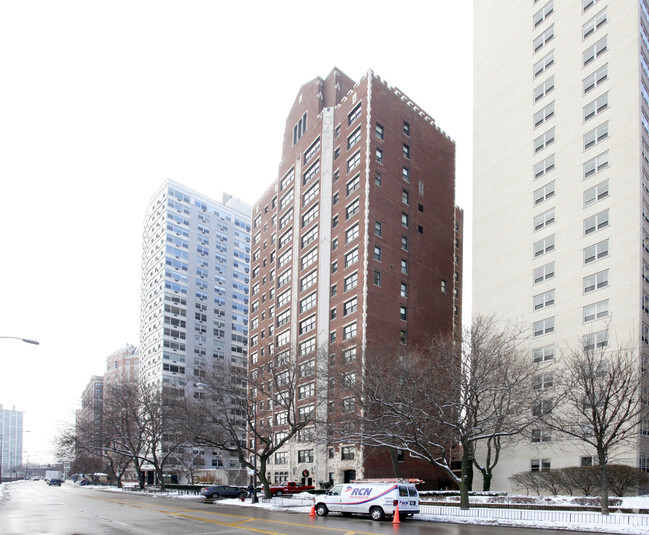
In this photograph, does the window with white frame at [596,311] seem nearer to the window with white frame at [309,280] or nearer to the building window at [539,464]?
the building window at [539,464]

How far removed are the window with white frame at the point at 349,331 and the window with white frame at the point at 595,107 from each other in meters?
29.5

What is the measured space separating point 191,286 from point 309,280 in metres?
58.7

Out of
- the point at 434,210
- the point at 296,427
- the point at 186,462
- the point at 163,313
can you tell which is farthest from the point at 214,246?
the point at 296,427

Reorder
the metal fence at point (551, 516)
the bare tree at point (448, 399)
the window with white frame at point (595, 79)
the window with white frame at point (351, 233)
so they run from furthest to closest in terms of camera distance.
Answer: the window with white frame at point (351, 233)
the window with white frame at point (595, 79)
the bare tree at point (448, 399)
the metal fence at point (551, 516)

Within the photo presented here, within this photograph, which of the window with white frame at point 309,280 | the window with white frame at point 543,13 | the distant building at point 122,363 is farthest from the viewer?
the distant building at point 122,363

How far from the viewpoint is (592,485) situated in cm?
3838

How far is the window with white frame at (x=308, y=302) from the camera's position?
71.1 meters

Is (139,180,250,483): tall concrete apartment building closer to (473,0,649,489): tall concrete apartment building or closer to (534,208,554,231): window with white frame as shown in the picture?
(473,0,649,489): tall concrete apartment building

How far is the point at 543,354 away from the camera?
171ft

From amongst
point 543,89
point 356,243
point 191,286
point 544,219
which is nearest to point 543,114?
point 543,89

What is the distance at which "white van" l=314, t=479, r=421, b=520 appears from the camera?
92.0 ft

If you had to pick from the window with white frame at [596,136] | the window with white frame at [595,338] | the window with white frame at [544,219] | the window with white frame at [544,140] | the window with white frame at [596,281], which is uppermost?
the window with white frame at [544,140]

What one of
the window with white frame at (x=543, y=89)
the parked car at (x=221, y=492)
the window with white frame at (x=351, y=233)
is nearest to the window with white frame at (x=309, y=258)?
the window with white frame at (x=351, y=233)

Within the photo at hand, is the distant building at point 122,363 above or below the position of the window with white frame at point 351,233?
below
